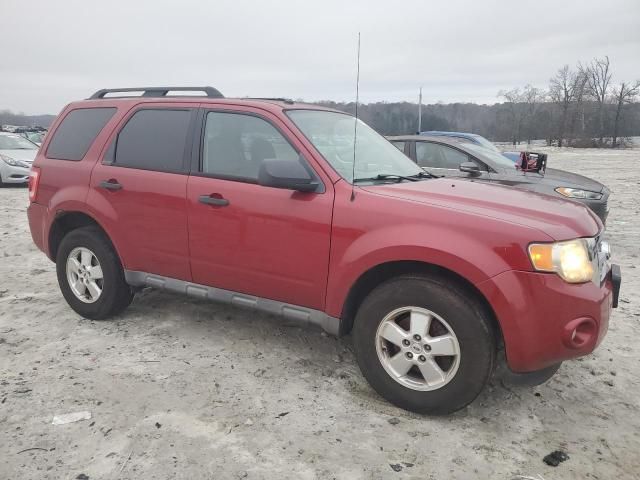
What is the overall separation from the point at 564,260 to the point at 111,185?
3.24 meters

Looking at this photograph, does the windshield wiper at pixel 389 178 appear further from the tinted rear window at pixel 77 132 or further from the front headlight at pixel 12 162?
the front headlight at pixel 12 162

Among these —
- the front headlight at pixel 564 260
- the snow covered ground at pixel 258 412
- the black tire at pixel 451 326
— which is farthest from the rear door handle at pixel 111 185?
the front headlight at pixel 564 260

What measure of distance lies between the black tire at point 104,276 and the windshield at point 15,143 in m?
13.1

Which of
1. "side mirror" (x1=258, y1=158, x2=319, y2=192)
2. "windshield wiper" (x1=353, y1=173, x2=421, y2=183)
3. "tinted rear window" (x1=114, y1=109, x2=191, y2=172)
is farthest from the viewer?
"tinted rear window" (x1=114, y1=109, x2=191, y2=172)

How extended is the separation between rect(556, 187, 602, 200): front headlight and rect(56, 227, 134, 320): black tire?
17.8 ft

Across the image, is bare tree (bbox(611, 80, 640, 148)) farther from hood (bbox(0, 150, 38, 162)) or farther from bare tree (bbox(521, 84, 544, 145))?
hood (bbox(0, 150, 38, 162))

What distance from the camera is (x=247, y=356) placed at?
377 cm

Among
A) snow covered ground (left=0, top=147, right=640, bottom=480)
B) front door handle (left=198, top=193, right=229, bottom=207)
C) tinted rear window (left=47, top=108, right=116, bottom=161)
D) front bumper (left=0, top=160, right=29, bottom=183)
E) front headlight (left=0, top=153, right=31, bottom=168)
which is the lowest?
snow covered ground (left=0, top=147, right=640, bottom=480)

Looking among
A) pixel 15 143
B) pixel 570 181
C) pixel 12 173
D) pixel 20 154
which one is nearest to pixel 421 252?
pixel 570 181

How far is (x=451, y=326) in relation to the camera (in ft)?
9.27

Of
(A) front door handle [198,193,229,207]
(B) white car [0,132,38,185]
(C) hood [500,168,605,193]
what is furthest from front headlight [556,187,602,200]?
(B) white car [0,132,38,185]

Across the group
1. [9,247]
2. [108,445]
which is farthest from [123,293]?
[9,247]

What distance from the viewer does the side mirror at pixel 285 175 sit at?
313cm

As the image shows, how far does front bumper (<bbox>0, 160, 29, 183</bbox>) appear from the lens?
1389 centimetres
